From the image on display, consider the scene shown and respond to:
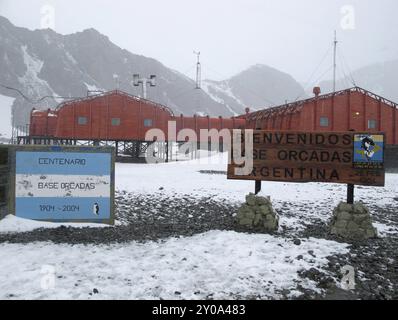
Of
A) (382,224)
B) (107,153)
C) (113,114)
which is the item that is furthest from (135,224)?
(113,114)

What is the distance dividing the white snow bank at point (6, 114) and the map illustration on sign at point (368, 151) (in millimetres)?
87343

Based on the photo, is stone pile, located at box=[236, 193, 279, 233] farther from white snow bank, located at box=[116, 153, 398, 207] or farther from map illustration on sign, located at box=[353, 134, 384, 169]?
white snow bank, located at box=[116, 153, 398, 207]

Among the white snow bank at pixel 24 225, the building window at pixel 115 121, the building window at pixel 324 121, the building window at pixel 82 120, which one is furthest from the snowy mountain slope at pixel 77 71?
the white snow bank at pixel 24 225

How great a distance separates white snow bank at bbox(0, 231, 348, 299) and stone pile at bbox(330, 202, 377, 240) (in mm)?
773

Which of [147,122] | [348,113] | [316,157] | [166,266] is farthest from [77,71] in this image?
[166,266]

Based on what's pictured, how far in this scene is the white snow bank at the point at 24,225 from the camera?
24.7 ft

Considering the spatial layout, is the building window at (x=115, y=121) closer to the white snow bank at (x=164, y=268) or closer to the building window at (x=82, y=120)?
the building window at (x=82, y=120)

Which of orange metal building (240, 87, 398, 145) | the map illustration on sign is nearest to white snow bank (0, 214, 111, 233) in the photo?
the map illustration on sign

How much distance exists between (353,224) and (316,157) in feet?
5.67

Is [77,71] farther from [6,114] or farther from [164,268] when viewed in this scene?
[164,268]

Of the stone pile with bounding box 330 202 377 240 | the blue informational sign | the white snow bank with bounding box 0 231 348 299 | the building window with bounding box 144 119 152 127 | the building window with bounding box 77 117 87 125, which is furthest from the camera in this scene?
the building window with bounding box 144 119 152 127

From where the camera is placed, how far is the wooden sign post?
8148 mm
